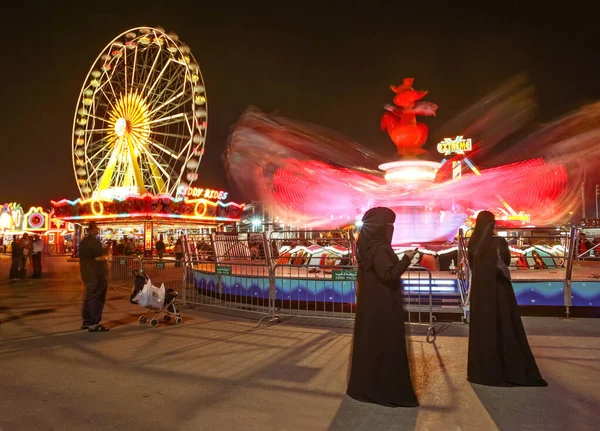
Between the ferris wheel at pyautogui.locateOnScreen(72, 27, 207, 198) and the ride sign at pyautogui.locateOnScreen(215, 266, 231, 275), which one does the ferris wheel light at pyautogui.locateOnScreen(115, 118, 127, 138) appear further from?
the ride sign at pyautogui.locateOnScreen(215, 266, 231, 275)

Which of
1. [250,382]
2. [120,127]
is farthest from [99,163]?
[250,382]

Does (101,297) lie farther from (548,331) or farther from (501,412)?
(548,331)

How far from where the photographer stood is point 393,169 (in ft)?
48.5

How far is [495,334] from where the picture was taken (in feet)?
16.1

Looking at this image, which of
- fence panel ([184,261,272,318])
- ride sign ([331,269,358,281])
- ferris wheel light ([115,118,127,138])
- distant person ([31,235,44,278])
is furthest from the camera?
ferris wheel light ([115,118,127,138])

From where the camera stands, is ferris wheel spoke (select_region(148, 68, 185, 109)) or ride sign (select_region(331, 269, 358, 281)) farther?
ferris wheel spoke (select_region(148, 68, 185, 109))

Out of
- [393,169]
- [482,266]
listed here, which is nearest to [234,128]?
[393,169]

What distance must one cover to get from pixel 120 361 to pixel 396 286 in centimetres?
356

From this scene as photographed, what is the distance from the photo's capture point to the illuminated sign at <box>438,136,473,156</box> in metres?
63.4

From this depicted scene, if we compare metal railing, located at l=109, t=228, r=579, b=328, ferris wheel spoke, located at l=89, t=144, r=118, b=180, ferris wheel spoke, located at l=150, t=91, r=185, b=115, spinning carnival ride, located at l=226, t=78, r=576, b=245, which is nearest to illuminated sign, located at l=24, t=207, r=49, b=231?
ferris wheel spoke, located at l=89, t=144, r=118, b=180

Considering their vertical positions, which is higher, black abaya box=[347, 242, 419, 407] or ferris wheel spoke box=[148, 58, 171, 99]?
ferris wheel spoke box=[148, 58, 171, 99]

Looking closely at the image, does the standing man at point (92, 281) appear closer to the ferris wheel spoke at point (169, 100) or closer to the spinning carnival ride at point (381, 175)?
the spinning carnival ride at point (381, 175)

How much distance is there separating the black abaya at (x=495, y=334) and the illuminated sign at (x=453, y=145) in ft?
199

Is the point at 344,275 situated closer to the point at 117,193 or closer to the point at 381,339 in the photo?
the point at 381,339
